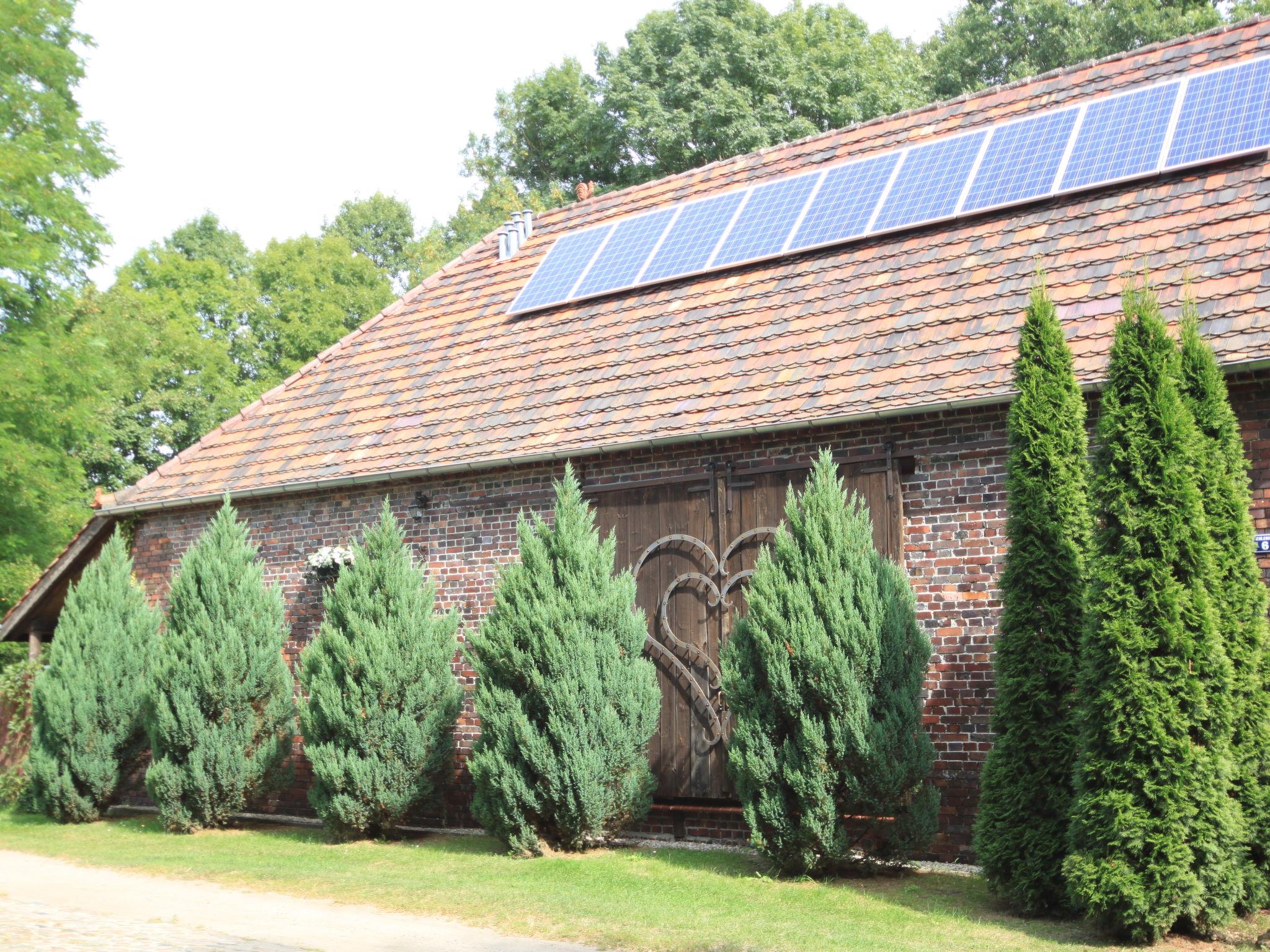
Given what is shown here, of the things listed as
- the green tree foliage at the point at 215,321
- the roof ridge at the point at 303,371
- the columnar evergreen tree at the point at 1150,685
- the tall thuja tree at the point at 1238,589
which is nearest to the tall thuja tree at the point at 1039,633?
Result: the columnar evergreen tree at the point at 1150,685

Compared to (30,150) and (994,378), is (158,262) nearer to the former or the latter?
(30,150)

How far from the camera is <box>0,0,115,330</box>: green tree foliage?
1853 centimetres

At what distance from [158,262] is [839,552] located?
1350 inches

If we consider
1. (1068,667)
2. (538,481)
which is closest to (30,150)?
(538,481)

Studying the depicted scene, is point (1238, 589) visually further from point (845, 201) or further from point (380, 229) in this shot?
point (380, 229)

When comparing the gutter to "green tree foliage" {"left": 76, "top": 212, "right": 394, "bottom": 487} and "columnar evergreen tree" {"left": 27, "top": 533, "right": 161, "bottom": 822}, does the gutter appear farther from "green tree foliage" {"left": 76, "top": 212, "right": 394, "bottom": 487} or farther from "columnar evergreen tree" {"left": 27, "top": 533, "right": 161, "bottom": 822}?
"green tree foliage" {"left": 76, "top": 212, "right": 394, "bottom": 487}

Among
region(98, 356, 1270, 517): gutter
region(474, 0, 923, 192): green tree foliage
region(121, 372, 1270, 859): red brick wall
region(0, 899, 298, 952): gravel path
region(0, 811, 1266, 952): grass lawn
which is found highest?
region(474, 0, 923, 192): green tree foliage

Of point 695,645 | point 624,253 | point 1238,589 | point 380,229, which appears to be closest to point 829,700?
point 695,645

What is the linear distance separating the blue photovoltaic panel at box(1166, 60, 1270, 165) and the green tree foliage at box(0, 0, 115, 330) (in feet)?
48.8

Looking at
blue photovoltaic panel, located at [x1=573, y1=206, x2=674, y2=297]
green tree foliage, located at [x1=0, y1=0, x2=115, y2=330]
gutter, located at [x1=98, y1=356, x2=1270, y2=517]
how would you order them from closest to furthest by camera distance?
gutter, located at [x1=98, y1=356, x2=1270, y2=517]
blue photovoltaic panel, located at [x1=573, y1=206, x2=674, y2=297]
green tree foliage, located at [x1=0, y1=0, x2=115, y2=330]

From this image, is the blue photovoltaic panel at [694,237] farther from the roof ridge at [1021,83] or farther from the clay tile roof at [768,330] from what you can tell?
the roof ridge at [1021,83]

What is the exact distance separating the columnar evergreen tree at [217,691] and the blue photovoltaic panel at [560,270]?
4.11 metres

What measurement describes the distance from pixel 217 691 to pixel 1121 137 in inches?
390

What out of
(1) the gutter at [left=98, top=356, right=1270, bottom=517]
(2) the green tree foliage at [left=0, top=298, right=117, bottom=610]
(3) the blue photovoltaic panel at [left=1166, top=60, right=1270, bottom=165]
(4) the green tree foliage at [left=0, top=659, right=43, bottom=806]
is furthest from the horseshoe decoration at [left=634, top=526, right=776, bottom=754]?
(2) the green tree foliage at [left=0, top=298, right=117, bottom=610]
